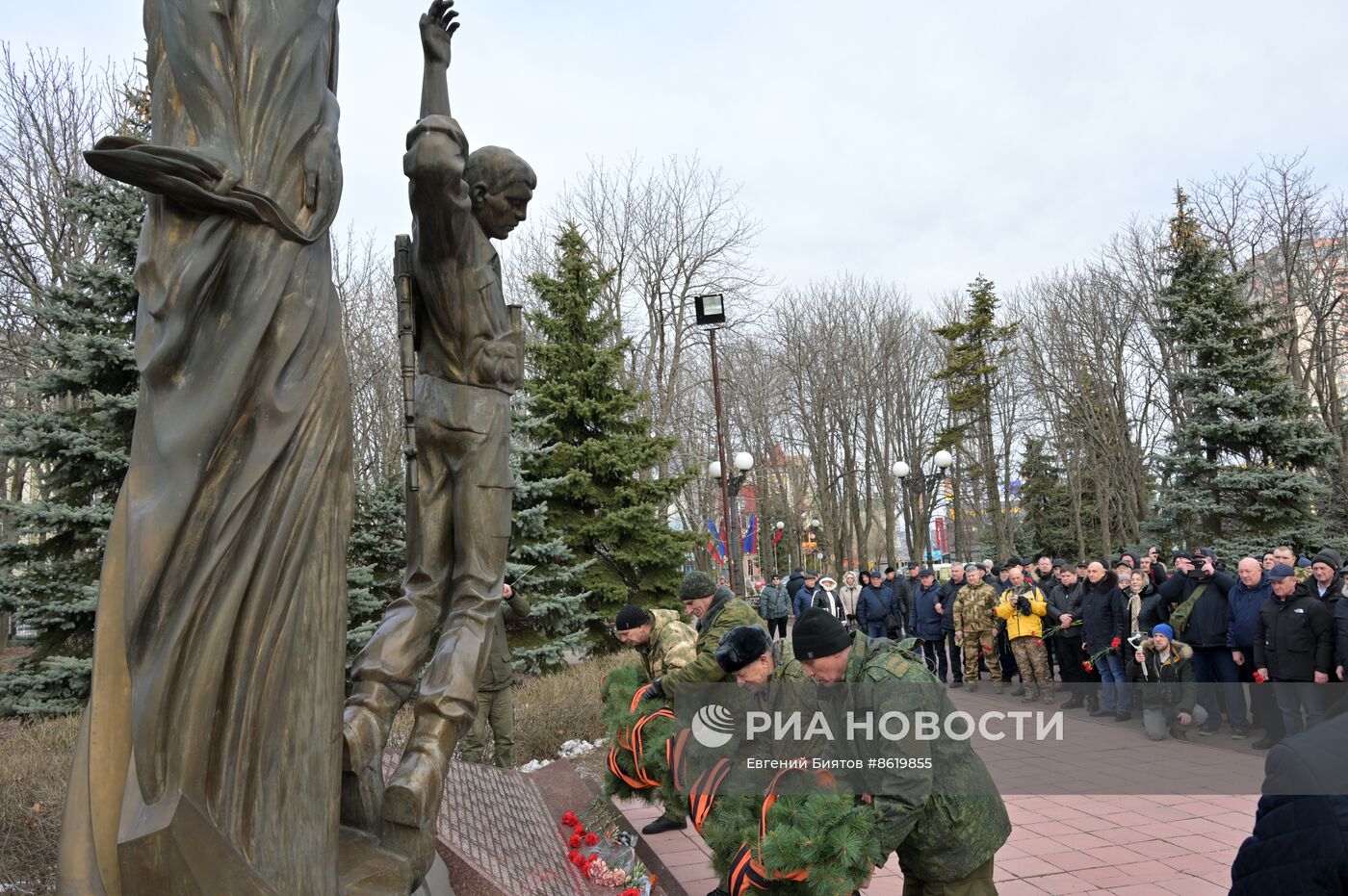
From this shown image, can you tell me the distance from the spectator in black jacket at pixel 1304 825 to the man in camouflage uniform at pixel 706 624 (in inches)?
130

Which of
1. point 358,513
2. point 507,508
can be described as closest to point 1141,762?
point 507,508

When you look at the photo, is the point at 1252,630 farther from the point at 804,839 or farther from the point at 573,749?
the point at 804,839

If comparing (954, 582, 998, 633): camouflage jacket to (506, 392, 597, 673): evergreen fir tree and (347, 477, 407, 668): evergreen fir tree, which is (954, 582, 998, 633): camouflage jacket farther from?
(347, 477, 407, 668): evergreen fir tree

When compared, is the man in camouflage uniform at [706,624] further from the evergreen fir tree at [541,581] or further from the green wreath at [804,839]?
the evergreen fir tree at [541,581]

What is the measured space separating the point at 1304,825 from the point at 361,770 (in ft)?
7.60

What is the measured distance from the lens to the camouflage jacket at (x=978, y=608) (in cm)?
1371

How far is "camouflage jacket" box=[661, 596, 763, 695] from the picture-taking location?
17.8ft

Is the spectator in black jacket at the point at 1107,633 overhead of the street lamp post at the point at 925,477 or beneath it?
beneath

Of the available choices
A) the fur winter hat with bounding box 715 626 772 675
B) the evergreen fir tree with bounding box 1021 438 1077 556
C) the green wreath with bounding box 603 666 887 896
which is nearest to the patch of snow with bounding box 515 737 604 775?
the fur winter hat with bounding box 715 626 772 675

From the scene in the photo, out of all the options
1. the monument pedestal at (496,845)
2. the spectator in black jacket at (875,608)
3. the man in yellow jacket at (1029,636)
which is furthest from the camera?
the spectator in black jacket at (875,608)

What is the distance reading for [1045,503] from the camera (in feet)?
123

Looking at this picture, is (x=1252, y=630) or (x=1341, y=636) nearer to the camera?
(x=1341, y=636)

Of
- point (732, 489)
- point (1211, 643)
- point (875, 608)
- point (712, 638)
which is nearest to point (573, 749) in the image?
point (712, 638)

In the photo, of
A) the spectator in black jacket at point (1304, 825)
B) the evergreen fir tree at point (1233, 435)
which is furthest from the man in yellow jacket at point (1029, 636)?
the spectator in black jacket at point (1304, 825)
